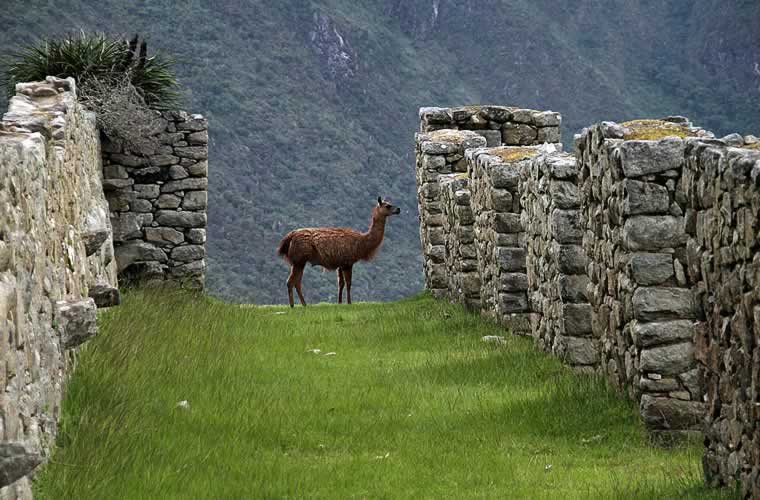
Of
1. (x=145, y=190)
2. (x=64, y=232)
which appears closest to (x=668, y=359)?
(x=64, y=232)

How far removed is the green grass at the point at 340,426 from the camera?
7.88 meters

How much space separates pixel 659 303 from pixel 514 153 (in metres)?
6.96

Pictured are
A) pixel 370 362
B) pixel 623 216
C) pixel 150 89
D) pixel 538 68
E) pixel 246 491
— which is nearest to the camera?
Result: pixel 246 491

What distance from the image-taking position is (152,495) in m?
7.52

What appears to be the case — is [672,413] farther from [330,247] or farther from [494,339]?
[330,247]

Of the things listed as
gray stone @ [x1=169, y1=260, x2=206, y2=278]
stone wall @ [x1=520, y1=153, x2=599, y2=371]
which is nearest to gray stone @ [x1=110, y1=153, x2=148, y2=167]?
gray stone @ [x1=169, y1=260, x2=206, y2=278]

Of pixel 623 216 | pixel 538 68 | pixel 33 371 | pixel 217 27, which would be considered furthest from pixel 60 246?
pixel 538 68

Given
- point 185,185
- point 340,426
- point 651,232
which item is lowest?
point 340,426

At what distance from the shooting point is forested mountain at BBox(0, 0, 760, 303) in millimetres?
39906

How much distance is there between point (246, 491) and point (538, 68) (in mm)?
49969

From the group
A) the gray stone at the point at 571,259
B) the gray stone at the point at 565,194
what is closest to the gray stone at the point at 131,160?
the gray stone at the point at 565,194

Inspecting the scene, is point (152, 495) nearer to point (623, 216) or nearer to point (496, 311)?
point (623, 216)

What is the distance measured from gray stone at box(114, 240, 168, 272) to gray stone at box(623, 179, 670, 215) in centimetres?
1172

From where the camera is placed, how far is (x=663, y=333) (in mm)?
9320
